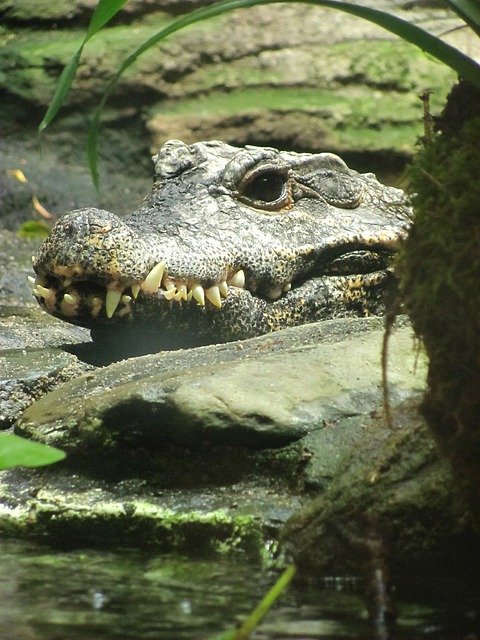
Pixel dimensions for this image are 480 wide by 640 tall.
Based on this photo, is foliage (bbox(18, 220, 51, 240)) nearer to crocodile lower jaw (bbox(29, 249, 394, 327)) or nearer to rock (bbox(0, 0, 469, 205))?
rock (bbox(0, 0, 469, 205))

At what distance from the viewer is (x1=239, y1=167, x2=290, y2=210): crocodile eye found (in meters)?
5.88

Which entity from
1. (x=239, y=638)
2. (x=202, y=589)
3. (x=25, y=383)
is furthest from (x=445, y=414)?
(x=25, y=383)

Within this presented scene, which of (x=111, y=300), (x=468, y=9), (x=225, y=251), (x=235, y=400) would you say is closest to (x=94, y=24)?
(x=468, y=9)

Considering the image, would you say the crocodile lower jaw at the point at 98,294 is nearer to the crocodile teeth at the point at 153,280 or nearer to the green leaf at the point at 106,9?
the crocodile teeth at the point at 153,280

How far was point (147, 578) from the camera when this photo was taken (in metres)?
2.72

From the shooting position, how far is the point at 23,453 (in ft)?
6.89

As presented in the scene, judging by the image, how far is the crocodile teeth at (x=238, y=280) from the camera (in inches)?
207

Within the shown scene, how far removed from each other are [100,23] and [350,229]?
3670mm

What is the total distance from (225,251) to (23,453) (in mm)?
3179

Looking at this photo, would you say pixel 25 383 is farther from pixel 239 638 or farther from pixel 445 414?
pixel 239 638

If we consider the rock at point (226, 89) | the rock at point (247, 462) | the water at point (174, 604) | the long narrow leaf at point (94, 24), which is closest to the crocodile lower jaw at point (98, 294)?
the rock at point (247, 462)

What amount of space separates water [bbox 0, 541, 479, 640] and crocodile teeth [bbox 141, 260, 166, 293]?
1885 millimetres

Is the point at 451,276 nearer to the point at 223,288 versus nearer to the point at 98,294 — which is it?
the point at 98,294

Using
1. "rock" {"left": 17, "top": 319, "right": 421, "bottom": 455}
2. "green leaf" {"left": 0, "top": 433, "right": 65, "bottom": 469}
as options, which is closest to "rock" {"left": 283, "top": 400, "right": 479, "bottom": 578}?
"rock" {"left": 17, "top": 319, "right": 421, "bottom": 455}
